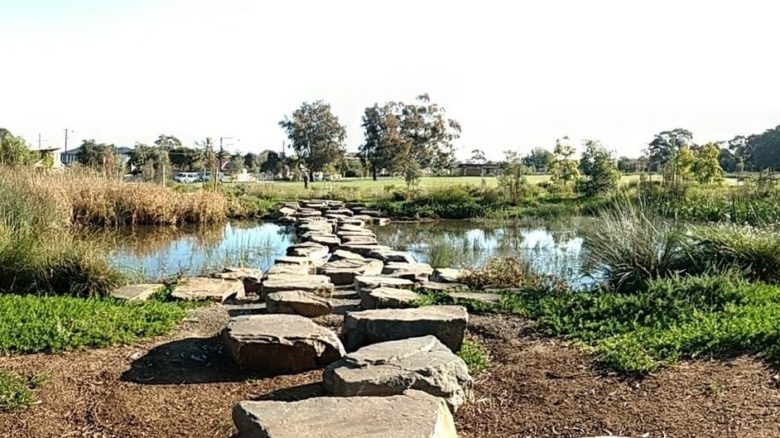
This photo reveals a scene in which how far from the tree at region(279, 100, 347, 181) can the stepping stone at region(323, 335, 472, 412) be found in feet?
129

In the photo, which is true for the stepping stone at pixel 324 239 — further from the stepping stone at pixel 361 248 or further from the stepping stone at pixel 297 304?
the stepping stone at pixel 297 304

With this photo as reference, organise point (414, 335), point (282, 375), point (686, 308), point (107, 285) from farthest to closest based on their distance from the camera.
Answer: point (107, 285) → point (686, 308) → point (414, 335) → point (282, 375)

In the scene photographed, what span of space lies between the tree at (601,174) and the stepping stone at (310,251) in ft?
45.4

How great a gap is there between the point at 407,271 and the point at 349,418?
4573 mm

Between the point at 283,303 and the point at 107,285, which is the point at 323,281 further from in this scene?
the point at 107,285

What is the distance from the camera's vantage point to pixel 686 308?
15.7 feet

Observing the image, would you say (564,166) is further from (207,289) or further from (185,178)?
(207,289)

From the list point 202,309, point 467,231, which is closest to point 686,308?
point 202,309

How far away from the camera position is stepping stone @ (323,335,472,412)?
9.87 ft

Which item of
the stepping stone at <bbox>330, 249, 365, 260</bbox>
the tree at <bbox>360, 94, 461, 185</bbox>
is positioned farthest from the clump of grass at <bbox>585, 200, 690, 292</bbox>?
the tree at <bbox>360, 94, 461, 185</bbox>

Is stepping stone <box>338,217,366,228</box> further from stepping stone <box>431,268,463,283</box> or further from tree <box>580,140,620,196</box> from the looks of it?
tree <box>580,140,620,196</box>

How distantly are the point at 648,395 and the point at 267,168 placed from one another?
4152 cm

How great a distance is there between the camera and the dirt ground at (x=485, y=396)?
9.73 ft

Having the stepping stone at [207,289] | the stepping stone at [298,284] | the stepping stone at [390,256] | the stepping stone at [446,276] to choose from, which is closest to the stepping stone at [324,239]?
the stepping stone at [390,256]
